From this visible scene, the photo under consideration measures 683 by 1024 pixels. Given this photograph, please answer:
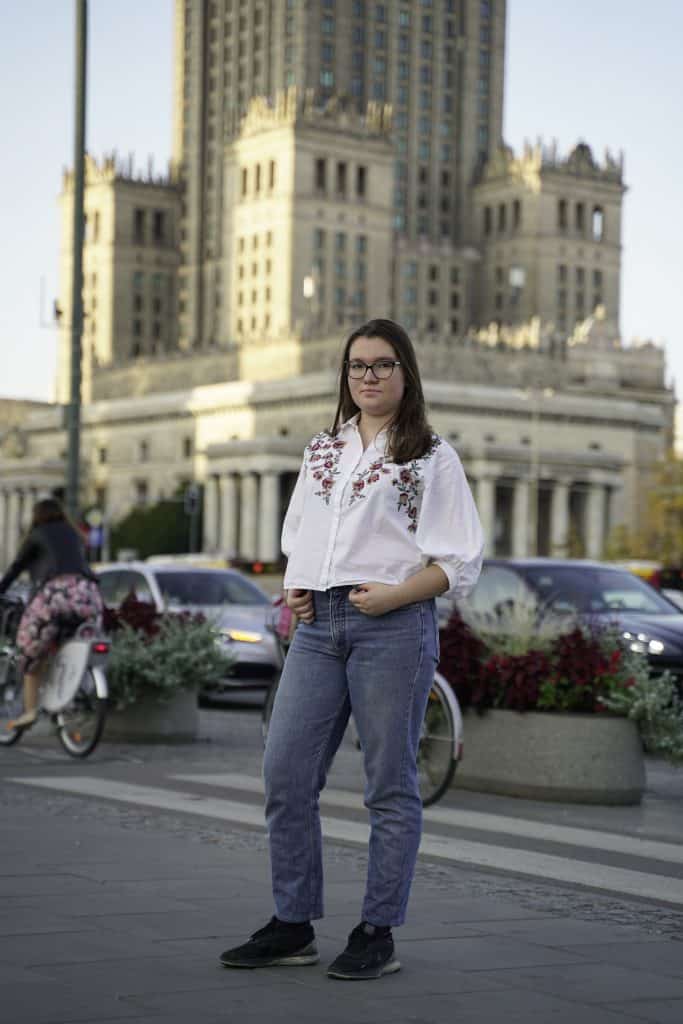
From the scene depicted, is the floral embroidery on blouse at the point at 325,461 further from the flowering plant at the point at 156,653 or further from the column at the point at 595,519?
the column at the point at 595,519

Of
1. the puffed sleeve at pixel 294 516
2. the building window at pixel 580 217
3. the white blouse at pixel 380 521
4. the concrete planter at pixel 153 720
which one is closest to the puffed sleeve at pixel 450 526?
the white blouse at pixel 380 521

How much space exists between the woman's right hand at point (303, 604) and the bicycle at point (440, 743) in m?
4.81

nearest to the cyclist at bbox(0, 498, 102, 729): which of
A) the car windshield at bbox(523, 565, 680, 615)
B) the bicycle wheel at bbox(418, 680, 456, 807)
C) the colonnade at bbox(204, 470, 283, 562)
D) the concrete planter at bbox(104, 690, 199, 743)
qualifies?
the concrete planter at bbox(104, 690, 199, 743)

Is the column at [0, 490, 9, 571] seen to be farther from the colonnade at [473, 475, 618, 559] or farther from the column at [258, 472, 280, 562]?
the colonnade at [473, 475, 618, 559]

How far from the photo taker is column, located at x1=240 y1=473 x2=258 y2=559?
128 meters

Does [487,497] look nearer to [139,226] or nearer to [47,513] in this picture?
[139,226]

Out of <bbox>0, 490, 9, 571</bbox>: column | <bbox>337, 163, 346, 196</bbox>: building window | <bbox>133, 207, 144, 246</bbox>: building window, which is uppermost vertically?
<bbox>337, 163, 346, 196</bbox>: building window

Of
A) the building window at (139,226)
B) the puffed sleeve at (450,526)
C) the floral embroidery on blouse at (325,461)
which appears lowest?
the puffed sleeve at (450,526)

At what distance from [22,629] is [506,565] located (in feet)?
15.5

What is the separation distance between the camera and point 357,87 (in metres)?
172

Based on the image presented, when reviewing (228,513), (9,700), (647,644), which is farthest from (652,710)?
(228,513)

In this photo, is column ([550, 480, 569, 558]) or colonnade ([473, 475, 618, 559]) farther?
column ([550, 480, 569, 558])

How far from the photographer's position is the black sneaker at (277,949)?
6199mm

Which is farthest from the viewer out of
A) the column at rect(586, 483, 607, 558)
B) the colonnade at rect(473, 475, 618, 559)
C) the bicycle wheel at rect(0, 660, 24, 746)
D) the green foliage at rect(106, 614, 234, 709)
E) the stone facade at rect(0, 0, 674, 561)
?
the stone facade at rect(0, 0, 674, 561)
